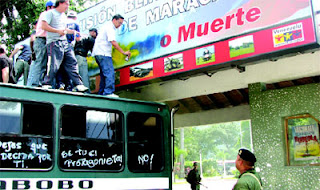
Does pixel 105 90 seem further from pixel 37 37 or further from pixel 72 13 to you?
pixel 72 13

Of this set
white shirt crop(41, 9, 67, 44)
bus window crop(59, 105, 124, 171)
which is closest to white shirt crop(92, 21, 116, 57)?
white shirt crop(41, 9, 67, 44)

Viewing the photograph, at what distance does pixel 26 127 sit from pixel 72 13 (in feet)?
13.6

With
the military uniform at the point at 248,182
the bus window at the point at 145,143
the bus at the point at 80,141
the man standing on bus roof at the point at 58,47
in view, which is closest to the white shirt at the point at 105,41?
the man standing on bus roof at the point at 58,47

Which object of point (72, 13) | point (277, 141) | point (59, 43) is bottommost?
point (277, 141)

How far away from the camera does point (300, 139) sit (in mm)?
6855

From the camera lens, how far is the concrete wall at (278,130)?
6574 millimetres

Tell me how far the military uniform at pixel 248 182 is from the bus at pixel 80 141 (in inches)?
85.2

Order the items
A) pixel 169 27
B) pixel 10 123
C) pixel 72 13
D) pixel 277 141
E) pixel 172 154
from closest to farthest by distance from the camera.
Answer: pixel 10 123, pixel 172 154, pixel 277 141, pixel 169 27, pixel 72 13

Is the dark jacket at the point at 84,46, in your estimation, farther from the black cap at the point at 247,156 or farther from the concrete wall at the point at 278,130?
the black cap at the point at 247,156

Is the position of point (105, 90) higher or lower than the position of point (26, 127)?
higher

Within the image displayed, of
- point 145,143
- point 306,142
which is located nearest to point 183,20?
point 145,143

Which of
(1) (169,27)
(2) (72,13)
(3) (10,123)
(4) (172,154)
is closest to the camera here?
(3) (10,123)

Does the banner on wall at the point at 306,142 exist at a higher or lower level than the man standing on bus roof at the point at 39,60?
lower

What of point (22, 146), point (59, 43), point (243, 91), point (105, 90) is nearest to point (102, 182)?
point (22, 146)
